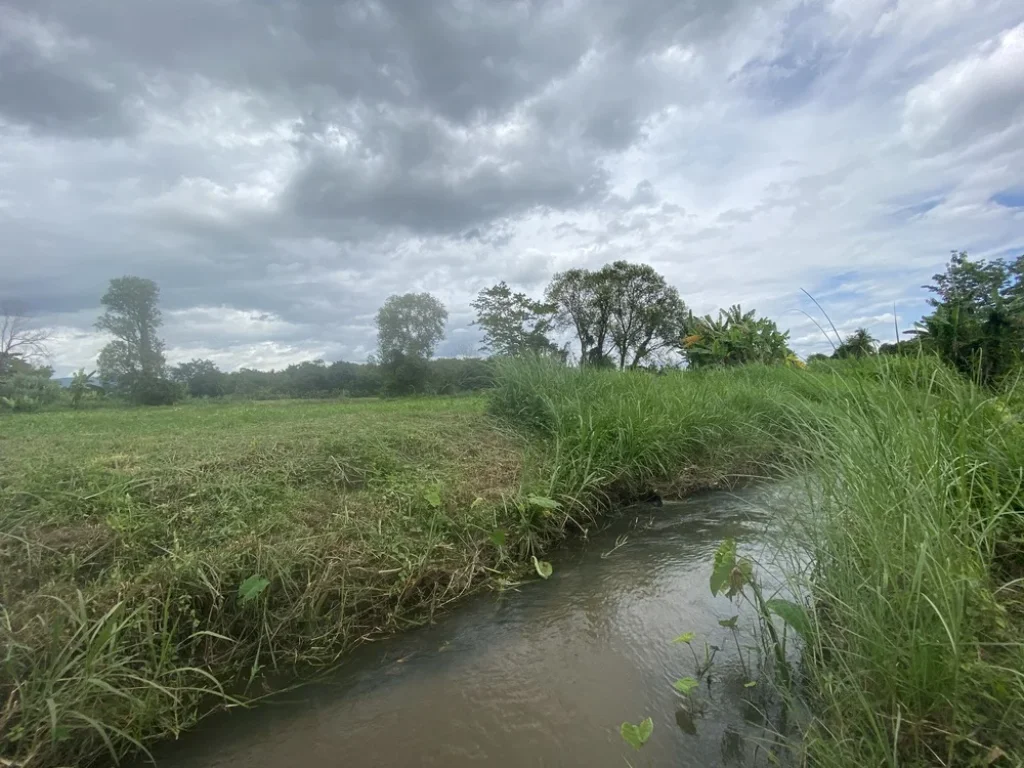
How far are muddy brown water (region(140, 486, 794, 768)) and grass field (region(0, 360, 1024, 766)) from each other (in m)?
0.24

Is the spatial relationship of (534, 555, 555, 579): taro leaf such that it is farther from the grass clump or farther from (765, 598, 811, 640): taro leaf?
(765, 598, 811, 640): taro leaf

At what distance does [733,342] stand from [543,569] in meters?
11.5

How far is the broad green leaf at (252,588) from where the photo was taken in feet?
7.95

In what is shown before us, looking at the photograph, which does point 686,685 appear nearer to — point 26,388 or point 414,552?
point 414,552

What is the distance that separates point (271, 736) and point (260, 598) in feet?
2.19

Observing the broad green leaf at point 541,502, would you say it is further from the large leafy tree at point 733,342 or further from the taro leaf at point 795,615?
the large leafy tree at point 733,342

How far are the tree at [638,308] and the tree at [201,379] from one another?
13.3 meters

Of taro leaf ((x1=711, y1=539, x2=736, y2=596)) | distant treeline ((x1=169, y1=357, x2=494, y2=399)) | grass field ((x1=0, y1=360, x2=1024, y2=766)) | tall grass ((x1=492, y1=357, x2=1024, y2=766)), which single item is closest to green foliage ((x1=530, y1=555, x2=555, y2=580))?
grass field ((x1=0, y1=360, x2=1024, y2=766))

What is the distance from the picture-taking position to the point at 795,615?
1.92 meters

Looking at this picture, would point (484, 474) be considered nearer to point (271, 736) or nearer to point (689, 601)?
point (689, 601)

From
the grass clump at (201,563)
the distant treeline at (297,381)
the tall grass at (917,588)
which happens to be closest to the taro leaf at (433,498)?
the grass clump at (201,563)

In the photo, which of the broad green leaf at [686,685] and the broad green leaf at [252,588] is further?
the broad green leaf at [252,588]

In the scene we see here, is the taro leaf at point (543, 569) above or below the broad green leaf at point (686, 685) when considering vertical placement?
below

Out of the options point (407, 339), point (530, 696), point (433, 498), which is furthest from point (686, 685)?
point (407, 339)
